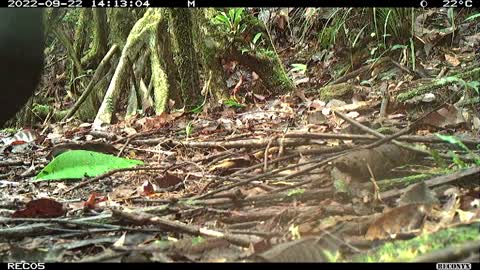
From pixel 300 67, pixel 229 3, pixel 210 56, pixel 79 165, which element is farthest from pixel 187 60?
pixel 229 3

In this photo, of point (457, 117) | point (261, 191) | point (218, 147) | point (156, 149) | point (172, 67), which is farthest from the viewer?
point (172, 67)

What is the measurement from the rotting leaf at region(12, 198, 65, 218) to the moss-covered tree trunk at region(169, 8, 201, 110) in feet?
5.04

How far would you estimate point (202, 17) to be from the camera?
2.78 metres

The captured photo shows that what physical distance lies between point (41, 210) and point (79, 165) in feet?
1.56

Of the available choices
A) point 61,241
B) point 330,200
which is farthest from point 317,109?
point 61,241

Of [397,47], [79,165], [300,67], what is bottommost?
[79,165]

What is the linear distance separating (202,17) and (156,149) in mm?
1100

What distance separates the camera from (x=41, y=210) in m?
1.19

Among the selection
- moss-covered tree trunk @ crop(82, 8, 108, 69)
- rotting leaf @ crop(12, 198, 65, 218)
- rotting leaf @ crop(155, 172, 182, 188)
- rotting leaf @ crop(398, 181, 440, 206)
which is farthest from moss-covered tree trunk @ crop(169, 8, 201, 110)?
rotting leaf @ crop(398, 181, 440, 206)

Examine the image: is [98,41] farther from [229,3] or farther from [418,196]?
[418,196]

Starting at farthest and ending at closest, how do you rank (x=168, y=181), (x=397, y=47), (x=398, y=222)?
(x=397, y=47) < (x=168, y=181) < (x=398, y=222)

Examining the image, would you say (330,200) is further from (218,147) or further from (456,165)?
(218,147)

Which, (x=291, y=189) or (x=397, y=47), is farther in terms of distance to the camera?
(x=397, y=47)

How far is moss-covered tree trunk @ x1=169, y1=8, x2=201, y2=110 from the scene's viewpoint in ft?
8.62
